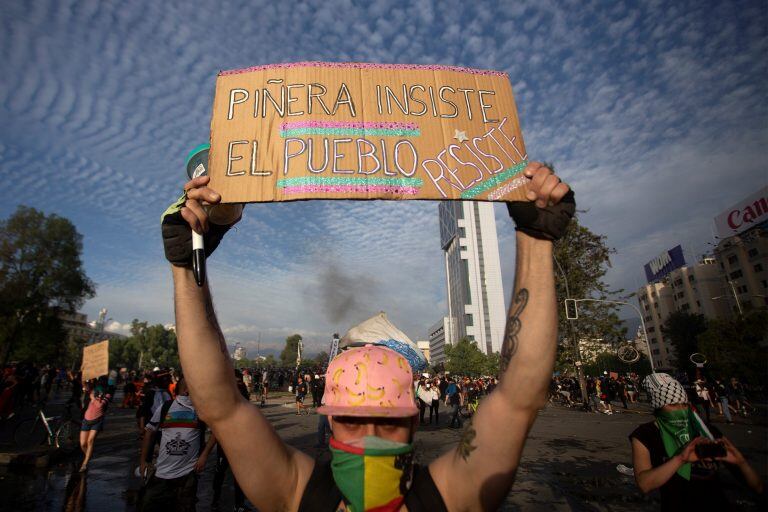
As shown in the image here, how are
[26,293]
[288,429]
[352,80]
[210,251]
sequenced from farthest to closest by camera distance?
1. [26,293]
2. [288,429]
3. [352,80]
4. [210,251]

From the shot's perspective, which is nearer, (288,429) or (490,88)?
(490,88)

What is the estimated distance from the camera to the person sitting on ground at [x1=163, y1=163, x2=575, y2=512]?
64.5 inches

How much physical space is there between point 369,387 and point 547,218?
115 centimetres

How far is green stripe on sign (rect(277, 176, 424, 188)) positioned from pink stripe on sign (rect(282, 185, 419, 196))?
0.02 m

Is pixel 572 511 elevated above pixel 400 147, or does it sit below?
below

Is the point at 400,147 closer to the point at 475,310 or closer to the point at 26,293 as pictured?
the point at 26,293

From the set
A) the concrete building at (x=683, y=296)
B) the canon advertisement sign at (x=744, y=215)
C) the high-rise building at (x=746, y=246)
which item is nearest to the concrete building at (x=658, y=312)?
the concrete building at (x=683, y=296)

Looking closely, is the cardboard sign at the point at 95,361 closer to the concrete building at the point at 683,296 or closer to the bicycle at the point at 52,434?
the bicycle at the point at 52,434

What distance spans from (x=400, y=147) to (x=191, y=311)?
1391 mm

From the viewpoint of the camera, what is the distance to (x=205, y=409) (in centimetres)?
169

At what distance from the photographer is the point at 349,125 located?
7.42ft

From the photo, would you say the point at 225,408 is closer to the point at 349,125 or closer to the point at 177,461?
the point at 349,125

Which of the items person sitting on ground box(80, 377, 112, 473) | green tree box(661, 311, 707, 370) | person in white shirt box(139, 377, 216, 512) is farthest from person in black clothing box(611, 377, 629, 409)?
green tree box(661, 311, 707, 370)

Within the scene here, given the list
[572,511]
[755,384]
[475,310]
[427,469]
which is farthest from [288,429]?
[475,310]
